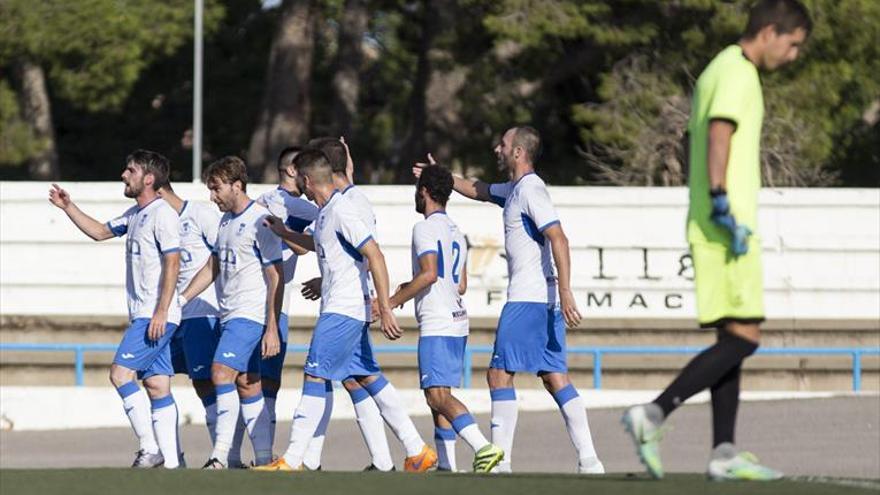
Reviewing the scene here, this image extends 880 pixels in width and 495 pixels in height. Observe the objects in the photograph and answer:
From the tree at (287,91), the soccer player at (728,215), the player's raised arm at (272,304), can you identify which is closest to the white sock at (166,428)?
the player's raised arm at (272,304)

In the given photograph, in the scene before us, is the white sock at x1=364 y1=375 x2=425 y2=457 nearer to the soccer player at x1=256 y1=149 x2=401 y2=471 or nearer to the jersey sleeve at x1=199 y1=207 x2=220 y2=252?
the soccer player at x1=256 y1=149 x2=401 y2=471

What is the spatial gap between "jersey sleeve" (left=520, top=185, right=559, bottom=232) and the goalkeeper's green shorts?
10.6ft

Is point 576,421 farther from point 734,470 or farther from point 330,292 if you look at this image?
point 734,470

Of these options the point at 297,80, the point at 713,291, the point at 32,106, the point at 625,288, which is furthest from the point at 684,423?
the point at 32,106

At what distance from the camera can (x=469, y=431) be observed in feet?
38.7

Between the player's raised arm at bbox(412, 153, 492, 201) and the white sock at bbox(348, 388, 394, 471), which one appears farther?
the white sock at bbox(348, 388, 394, 471)

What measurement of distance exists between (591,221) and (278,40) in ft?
47.6

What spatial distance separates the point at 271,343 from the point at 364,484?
A: 3.24 metres

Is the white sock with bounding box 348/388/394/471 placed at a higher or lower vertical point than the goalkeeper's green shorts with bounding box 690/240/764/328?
lower

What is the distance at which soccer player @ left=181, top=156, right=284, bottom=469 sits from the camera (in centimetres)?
1215

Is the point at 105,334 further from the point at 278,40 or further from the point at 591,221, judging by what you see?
the point at 278,40

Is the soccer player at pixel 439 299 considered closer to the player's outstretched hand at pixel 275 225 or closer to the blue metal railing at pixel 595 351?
the player's outstretched hand at pixel 275 225

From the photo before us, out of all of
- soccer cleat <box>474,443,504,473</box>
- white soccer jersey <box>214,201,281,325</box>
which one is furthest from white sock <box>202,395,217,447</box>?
soccer cleat <box>474,443,504,473</box>

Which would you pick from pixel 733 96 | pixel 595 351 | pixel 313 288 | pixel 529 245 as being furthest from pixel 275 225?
pixel 595 351
